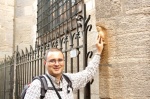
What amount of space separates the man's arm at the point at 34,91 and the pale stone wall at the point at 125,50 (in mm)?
519

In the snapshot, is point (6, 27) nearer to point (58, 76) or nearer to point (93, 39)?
point (93, 39)

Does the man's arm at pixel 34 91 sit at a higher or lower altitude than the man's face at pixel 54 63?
lower

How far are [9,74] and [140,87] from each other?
482 cm

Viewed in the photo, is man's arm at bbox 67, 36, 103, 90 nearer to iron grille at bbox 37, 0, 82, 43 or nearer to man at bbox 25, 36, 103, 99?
man at bbox 25, 36, 103, 99

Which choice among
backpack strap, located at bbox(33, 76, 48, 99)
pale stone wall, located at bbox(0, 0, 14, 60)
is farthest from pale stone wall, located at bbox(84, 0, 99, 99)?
pale stone wall, located at bbox(0, 0, 14, 60)

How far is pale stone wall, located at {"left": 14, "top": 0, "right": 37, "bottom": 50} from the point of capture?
301 inches

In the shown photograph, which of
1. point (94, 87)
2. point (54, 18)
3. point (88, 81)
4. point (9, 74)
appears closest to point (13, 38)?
point (9, 74)

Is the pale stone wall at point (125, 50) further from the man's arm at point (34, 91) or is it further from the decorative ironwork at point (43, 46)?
the decorative ironwork at point (43, 46)

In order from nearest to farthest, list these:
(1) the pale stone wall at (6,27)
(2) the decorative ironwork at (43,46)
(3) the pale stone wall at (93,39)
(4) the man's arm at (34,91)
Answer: (4) the man's arm at (34,91), (3) the pale stone wall at (93,39), (2) the decorative ironwork at (43,46), (1) the pale stone wall at (6,27)

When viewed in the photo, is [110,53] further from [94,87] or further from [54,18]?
[54,18]

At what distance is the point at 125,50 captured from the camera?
2.05m

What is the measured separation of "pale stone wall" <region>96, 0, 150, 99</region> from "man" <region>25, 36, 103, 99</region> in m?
0.10

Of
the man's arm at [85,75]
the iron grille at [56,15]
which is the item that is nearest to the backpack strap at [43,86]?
the man's arm at [85,75]

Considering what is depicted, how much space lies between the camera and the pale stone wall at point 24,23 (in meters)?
7.65
